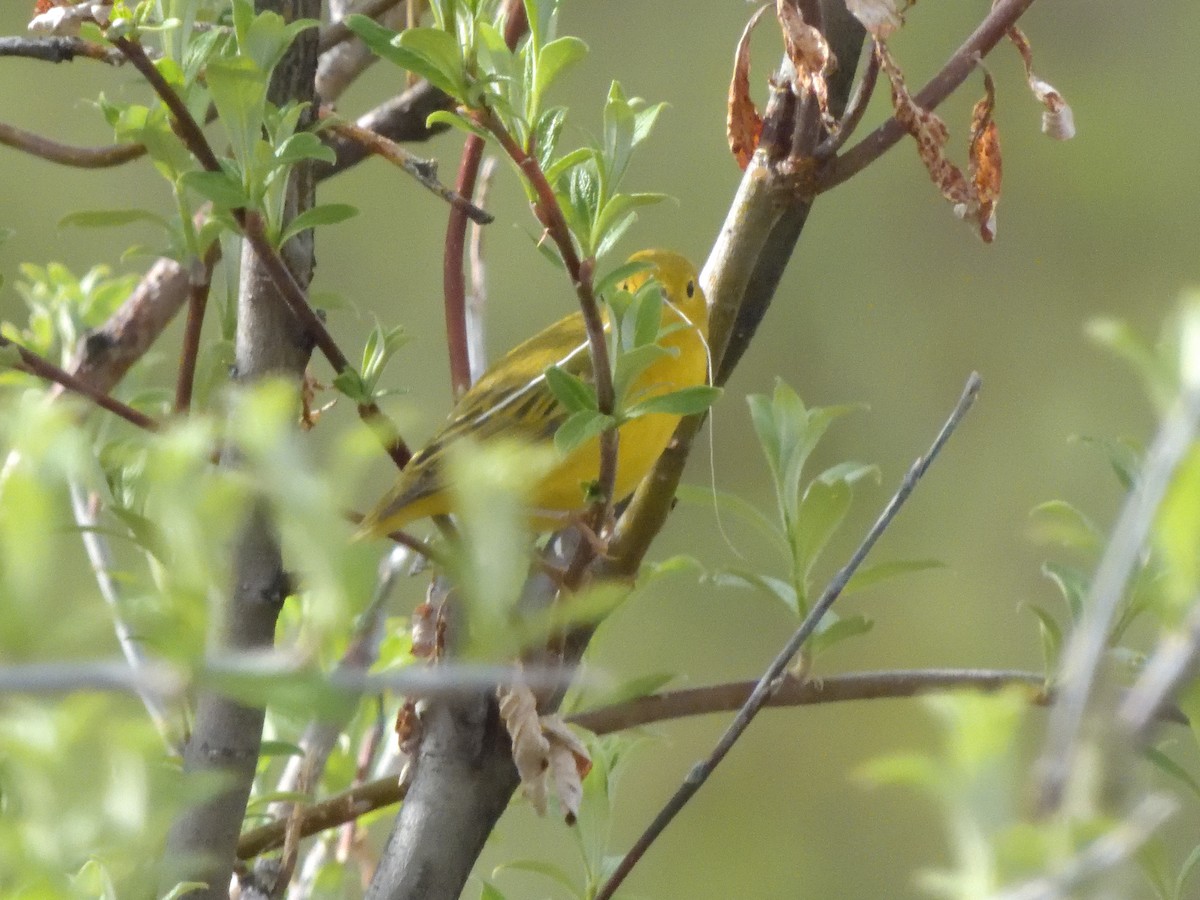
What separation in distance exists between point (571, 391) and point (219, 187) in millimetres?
151

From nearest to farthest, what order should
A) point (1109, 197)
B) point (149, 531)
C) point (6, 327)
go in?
1. point (149, 531)
2. point (6, 327)
3. point (1109, 197)

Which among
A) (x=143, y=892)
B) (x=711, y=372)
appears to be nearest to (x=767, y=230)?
(x=711, y=372)

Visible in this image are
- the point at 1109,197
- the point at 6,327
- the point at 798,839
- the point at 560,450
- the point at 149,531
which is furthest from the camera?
the point at 1109,197

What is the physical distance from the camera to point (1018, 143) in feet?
7.30

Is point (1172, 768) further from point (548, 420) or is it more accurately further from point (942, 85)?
point (548, 420)

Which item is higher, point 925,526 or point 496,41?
point 496,41

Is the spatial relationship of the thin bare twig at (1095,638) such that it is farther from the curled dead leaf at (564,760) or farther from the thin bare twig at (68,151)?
the thin bare twig at (68,151)

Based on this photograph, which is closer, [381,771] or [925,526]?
[381,771]

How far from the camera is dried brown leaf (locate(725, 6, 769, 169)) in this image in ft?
1.88

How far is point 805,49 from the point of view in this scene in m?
0.48

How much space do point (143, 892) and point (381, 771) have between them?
365mm

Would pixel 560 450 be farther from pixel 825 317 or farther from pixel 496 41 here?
pixel 825 317

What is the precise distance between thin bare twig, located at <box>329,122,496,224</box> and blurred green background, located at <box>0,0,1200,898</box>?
4.44 feet

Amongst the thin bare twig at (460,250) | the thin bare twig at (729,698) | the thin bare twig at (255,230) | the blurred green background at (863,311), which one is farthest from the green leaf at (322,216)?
the blurred green background at (863,311)
